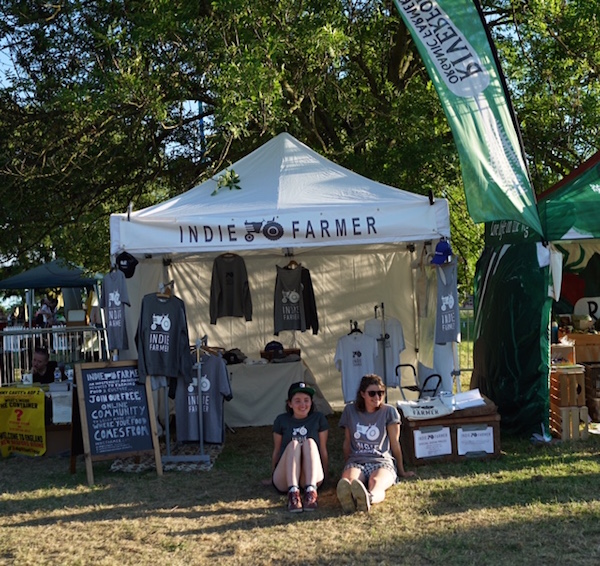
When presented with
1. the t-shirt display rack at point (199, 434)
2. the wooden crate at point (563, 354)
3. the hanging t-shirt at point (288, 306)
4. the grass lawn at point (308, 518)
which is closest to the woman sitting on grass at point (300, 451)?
the grass lawn at point (308, 518)

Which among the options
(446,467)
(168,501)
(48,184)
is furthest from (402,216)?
(48,184)

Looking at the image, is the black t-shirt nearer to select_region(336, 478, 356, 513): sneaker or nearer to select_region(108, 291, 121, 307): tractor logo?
select_region(108, 291, 121, 307): tractor logo

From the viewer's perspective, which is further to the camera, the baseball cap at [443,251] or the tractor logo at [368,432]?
the baseball cap at [443,251]

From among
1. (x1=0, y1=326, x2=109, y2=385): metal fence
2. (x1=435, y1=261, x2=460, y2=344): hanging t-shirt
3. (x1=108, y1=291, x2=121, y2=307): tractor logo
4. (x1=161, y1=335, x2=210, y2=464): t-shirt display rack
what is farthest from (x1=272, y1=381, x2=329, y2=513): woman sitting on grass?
(x1=0, y1=326, x2=109, y2=385): metal fence

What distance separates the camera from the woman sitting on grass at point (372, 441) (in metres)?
5.96

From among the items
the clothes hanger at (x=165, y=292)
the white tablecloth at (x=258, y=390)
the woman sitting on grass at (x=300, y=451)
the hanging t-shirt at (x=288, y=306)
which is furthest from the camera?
the hanging t-shirt at (x=288, y=306)

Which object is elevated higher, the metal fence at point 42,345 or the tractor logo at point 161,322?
the tractor logo at point 161,322

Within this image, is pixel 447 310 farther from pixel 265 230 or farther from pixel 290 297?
pixel 290 297

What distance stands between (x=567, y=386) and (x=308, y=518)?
3.59 meters

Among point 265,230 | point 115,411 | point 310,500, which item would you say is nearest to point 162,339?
point 115,411

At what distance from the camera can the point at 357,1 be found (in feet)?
35.8

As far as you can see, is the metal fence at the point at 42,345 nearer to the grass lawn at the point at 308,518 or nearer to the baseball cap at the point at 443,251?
the grass lawn at the point at 308,518

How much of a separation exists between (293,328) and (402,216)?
3254 mm

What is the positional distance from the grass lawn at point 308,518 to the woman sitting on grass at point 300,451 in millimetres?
140
